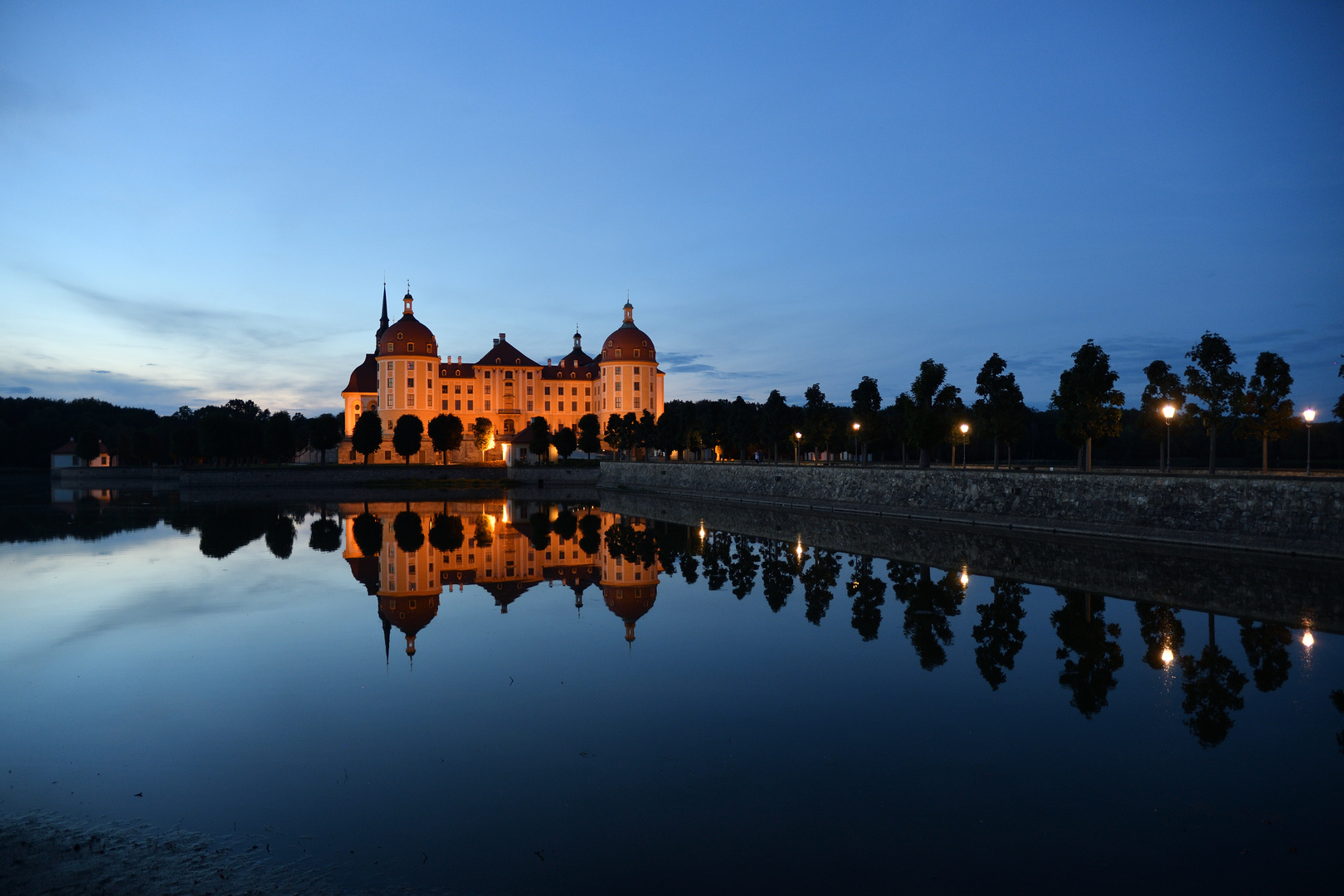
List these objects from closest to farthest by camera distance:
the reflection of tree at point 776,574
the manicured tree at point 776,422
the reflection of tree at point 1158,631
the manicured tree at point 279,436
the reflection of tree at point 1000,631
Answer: the reflection of tree at point 1000,631 → the reflection of tree at point 1158,631 → the reflection of tree at point 776,574 → the manicured tree at point 776,422 → the manicured tree at point 279,436

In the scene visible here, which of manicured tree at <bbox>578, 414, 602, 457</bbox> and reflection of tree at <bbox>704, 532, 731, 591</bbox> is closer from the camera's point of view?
reflection of tree at <bbox>704, 532, 731, 591</bbox>

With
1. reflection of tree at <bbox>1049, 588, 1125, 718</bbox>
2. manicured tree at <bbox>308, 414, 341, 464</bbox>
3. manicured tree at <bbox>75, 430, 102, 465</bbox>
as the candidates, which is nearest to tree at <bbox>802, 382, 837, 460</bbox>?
reflection of tree at <bbox>1049, 588, 1125, 718</bbox>

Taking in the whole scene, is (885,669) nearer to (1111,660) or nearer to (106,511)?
(1111,660)

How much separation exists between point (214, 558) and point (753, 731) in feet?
72.2

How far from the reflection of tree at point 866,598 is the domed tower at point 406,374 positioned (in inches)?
2989

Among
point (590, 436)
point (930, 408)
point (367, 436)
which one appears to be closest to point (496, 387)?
point (590, 436)

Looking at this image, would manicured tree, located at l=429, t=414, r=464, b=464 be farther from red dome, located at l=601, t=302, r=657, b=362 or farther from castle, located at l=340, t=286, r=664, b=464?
red dome, located at l=601, t=302, r=657, b=362

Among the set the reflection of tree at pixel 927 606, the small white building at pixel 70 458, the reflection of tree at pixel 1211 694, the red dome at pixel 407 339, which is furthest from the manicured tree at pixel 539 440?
the reflection of tree at pixel 1211 694

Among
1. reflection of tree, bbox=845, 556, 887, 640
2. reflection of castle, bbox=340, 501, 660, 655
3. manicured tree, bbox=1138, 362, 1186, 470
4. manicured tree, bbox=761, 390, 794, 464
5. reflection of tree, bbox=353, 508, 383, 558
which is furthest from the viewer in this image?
manicured tree, bbox=761, 390, 794, 464

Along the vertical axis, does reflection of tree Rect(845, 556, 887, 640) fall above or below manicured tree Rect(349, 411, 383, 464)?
below

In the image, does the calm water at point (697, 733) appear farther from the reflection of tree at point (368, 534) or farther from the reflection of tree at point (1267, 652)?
the reflection of tree at point (368, 534)

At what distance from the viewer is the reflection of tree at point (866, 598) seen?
49.9ft

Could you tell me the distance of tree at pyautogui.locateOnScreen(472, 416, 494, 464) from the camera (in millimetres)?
90438

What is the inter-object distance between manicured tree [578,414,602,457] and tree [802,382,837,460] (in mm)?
32897
